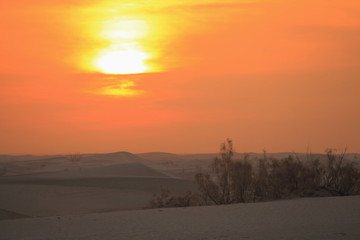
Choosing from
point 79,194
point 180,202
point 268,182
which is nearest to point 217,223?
point 180,202

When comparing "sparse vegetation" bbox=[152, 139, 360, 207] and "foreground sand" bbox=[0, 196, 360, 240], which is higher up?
"sparse vegetation" bbox=[152, 139, 360, 207]

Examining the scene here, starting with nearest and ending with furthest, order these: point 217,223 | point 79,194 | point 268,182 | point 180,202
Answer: point 217,223, point 180,202, point 268,182, point 79,194

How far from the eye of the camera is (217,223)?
1501 cm

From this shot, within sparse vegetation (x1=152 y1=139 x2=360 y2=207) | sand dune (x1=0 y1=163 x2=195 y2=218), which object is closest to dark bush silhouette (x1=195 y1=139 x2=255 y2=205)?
sparse vegetation (x1=152 y1=139 x2=360 y2=207)

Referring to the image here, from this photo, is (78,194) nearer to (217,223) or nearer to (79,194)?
(79,194)

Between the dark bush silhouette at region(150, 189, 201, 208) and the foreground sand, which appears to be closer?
the foreground sand

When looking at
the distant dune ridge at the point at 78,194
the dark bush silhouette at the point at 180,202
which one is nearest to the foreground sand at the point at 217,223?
the dark bush silhouette at the point at 180,202

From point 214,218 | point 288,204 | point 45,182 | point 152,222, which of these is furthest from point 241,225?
point 45,182

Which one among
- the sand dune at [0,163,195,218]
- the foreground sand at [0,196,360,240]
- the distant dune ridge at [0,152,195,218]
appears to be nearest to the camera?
the foreground sand at [0,196,360,240]

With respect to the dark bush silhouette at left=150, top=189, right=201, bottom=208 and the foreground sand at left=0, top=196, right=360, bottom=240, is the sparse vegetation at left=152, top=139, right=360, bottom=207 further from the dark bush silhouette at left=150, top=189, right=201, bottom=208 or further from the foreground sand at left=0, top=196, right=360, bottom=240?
the foreground sand at left=0, top=196, right=360, bottom=240

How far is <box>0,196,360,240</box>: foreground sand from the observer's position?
13.3 meters

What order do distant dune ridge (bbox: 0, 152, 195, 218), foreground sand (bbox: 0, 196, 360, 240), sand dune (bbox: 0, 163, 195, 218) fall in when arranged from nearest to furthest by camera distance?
foreground sand (bbox: 0, 196, 360, 240), distant dune ridge (bbox: 0, 152, 195, 218), sand dune (bbox: 0, 163, 195, 218)

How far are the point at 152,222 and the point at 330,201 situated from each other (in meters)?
6.40

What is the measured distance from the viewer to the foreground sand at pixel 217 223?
13.3 m
